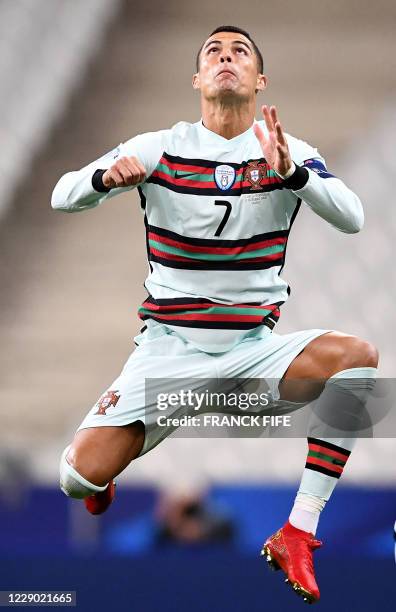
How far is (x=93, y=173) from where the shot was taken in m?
3.07

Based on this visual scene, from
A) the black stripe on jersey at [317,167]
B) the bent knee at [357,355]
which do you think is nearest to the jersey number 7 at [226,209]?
the black stripe on jersey at [317,167]

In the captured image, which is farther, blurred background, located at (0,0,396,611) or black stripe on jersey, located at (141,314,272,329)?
blurred background, located at (0,0,396,611)

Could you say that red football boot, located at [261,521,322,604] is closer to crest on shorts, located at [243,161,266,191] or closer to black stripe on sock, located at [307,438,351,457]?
black stripe on sock, located at [307,438,351,457]

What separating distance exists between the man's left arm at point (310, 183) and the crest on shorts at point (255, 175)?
142 mm

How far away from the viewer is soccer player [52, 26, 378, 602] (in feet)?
10.2

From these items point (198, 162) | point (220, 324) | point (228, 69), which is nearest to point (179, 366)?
point (220, 324)

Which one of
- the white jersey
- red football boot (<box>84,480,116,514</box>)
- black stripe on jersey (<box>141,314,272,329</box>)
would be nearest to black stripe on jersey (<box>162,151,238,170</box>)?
the white jersey

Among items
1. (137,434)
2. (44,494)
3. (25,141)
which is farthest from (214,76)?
(25,141)

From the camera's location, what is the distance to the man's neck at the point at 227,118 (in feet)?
10.6

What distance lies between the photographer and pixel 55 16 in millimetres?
6637

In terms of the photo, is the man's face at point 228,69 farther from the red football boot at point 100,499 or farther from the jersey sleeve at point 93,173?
the red football boot at point 100,499

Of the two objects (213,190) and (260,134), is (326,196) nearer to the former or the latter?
(260,134)

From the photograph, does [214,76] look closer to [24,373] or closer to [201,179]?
[201,179]

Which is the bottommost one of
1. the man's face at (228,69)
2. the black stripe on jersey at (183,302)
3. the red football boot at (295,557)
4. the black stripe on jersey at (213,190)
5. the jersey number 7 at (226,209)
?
the red football boot at (295,557)
